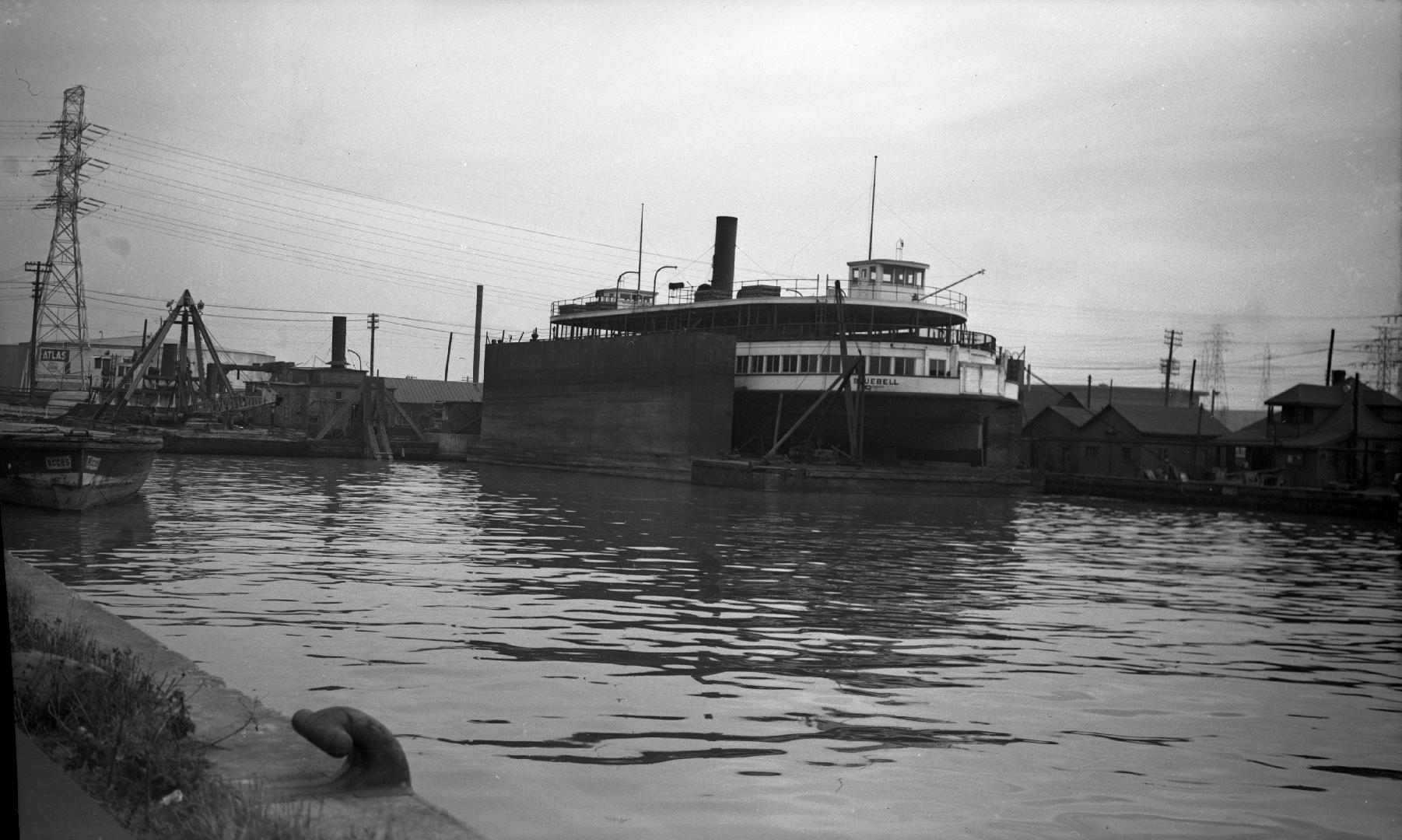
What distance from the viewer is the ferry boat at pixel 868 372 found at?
41.0 m

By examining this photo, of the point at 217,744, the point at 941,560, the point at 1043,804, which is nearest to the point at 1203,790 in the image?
the point at 1043,804

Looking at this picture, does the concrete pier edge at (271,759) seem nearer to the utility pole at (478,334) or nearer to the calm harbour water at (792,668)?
the calm harbour water at (792,668)

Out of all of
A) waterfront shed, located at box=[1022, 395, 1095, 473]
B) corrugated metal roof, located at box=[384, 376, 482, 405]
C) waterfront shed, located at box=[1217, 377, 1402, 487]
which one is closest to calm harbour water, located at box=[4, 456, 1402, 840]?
waterfront shed, located at box=[1217, 377, 1402, 487]

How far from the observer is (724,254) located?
50688 millimetres

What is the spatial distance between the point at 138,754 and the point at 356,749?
2.45 feet

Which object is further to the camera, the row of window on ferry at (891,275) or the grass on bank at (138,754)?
the row of window on ferry at (891,275)

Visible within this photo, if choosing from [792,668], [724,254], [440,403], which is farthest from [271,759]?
[440,403]

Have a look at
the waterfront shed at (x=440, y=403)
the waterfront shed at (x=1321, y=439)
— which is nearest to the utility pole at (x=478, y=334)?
the waterfront shed at (x=440, y=403)

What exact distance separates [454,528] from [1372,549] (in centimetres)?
1992

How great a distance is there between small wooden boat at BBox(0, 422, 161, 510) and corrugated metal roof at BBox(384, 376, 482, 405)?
57.1 metres

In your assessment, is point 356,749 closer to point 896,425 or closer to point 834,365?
point 834,365

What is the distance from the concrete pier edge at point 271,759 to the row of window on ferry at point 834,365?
34.2m

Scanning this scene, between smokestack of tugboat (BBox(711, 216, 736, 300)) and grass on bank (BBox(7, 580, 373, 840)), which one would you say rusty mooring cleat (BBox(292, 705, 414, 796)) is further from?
smokestack of tugboat (BBox(711, 216, 736, 300))

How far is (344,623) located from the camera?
10.2 m
